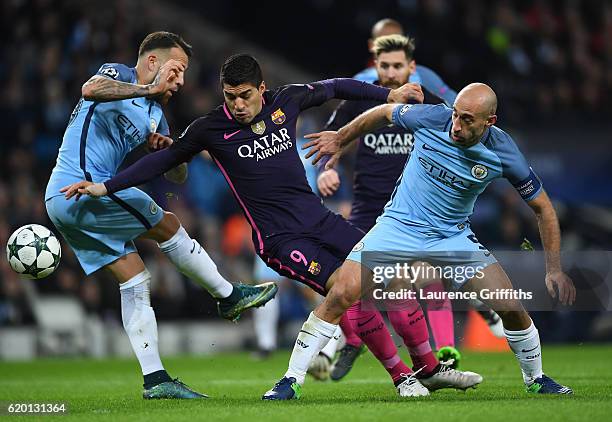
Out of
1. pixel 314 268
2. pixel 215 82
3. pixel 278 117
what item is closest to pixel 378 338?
pixel 314 268

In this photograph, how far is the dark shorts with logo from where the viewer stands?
7012 millimetres

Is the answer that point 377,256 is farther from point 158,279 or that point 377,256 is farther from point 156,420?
point 158,279

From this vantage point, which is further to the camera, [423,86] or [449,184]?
[423,86]

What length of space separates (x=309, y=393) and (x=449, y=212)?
1709 mm

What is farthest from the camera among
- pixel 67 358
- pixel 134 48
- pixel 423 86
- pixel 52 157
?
pixel 134 48

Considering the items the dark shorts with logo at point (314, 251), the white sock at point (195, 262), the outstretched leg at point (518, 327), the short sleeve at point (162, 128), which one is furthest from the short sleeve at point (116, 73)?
the outstretched leg at point (518, 327)

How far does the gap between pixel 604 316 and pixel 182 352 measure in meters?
5.63

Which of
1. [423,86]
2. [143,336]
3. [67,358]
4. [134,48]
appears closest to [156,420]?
[143,336]

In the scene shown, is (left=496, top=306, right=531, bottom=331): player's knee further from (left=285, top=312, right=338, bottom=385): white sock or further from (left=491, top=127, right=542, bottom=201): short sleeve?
(left=285, top=312, right=338, bottom=385): white sock

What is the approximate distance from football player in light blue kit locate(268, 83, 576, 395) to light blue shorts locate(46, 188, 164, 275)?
1.38 m

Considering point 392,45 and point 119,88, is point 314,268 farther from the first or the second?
point 392,45

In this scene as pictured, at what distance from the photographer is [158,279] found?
47.7ft

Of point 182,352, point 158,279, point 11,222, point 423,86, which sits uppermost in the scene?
point 423,86

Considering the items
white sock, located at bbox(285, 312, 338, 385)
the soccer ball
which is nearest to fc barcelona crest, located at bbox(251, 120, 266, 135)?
white sock, located at bbox(285, 312, 338, 385)
